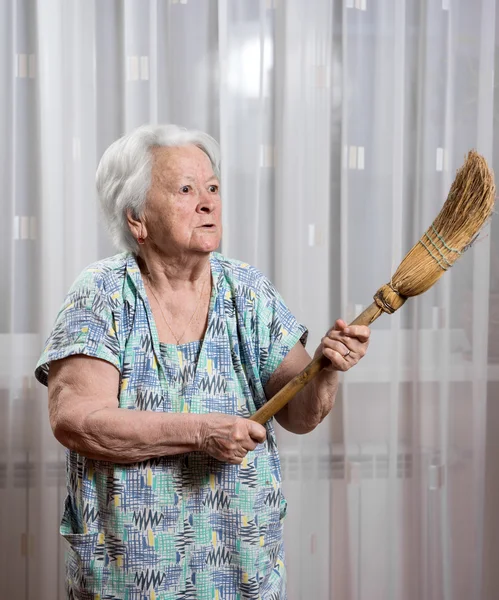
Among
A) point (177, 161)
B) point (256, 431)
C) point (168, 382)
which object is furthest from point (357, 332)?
point (177, 161)

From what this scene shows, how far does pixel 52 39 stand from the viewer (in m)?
2.08

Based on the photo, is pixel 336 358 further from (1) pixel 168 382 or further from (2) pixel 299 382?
(1) pixel 168 382

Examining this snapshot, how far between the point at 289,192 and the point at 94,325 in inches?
37.1

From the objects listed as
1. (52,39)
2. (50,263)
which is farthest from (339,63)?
(50,263)

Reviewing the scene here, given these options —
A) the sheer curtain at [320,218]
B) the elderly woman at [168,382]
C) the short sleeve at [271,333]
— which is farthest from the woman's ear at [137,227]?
the sheer curtain at [320,218]

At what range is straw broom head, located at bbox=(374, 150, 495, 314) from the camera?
133 centimetres

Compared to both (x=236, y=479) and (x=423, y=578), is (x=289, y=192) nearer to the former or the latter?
(x=236, y=479)

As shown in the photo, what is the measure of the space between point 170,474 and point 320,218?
102 centimetres

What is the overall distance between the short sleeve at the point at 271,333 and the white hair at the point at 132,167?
0.97 ft

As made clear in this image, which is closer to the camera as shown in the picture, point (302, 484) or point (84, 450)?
point (84, 450)

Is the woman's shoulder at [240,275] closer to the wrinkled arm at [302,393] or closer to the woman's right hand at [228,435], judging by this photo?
the wrinkled arm at [302,393]

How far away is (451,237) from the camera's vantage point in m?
1.37

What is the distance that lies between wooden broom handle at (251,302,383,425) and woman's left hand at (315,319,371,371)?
3cm

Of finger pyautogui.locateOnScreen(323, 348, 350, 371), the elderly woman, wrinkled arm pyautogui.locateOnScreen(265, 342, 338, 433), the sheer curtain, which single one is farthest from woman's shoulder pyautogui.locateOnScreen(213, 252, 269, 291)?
the sheer curtain
